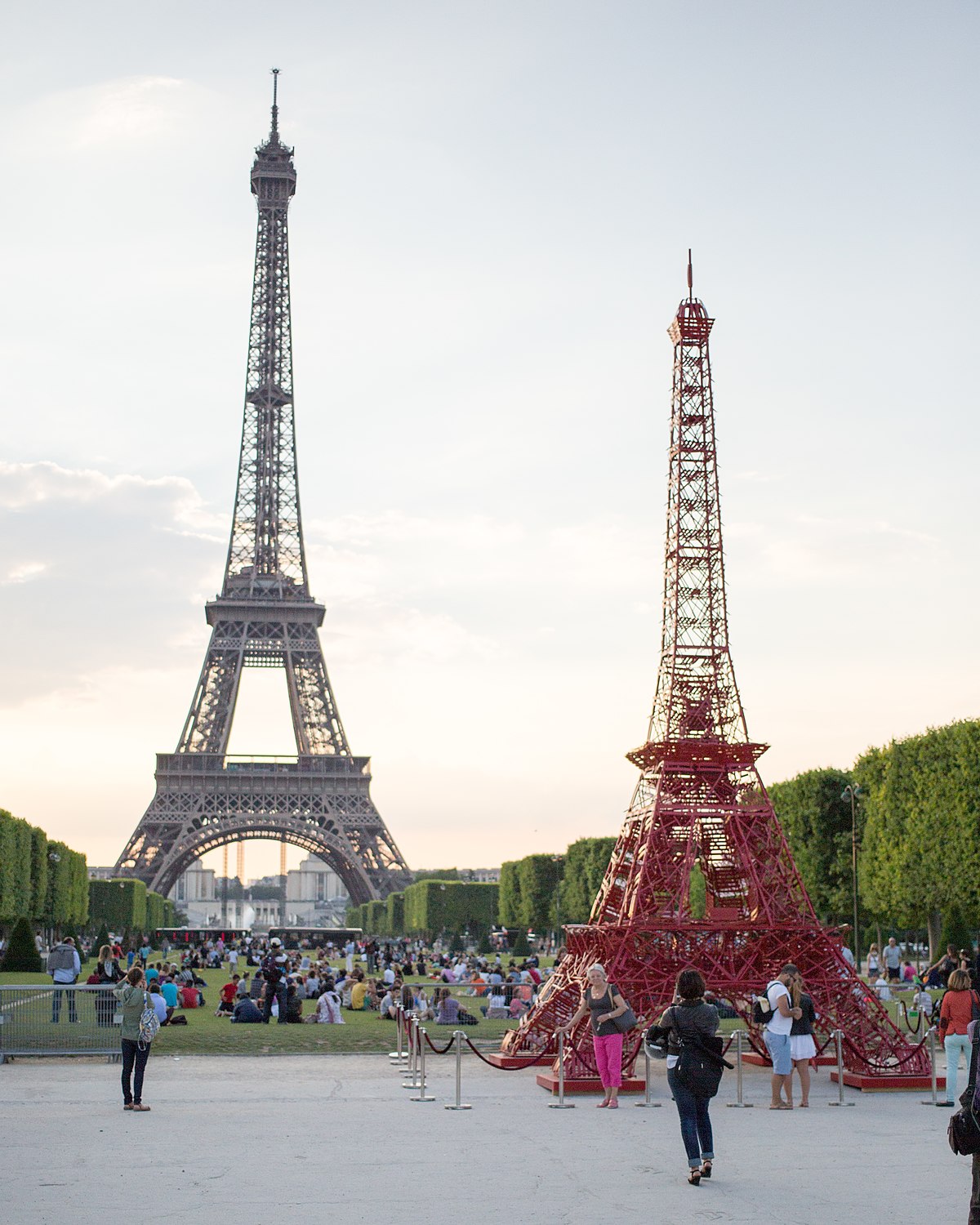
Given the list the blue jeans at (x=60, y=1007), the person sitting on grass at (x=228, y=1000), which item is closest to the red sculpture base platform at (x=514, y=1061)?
the blue jeans at (x=60, y=1007)

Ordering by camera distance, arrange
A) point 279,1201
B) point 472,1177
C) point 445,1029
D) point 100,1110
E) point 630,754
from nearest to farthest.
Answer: point 279,1201 → point 472,1177 → point 100,1110 → point 630,754 → point 445,1029

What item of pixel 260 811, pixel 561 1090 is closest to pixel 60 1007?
pixel 561 1090

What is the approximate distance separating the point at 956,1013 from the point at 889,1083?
317 centimetres

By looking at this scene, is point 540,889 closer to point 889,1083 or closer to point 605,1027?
point 889,1083

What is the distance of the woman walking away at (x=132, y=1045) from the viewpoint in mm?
16375

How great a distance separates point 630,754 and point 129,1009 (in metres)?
7.74

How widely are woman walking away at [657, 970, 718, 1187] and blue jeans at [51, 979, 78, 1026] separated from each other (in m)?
12.4

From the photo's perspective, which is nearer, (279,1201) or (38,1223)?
(38,1223)

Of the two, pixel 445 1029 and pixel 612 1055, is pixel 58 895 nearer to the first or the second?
pixel 445 1029

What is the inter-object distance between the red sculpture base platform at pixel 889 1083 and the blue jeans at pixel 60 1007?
10.7 metres

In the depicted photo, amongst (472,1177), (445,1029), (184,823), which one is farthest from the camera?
(184,823)

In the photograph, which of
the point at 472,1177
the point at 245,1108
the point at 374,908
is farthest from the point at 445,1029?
the point at 374,908

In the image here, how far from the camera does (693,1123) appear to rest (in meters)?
12.0

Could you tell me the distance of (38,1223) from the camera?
10.1 m
